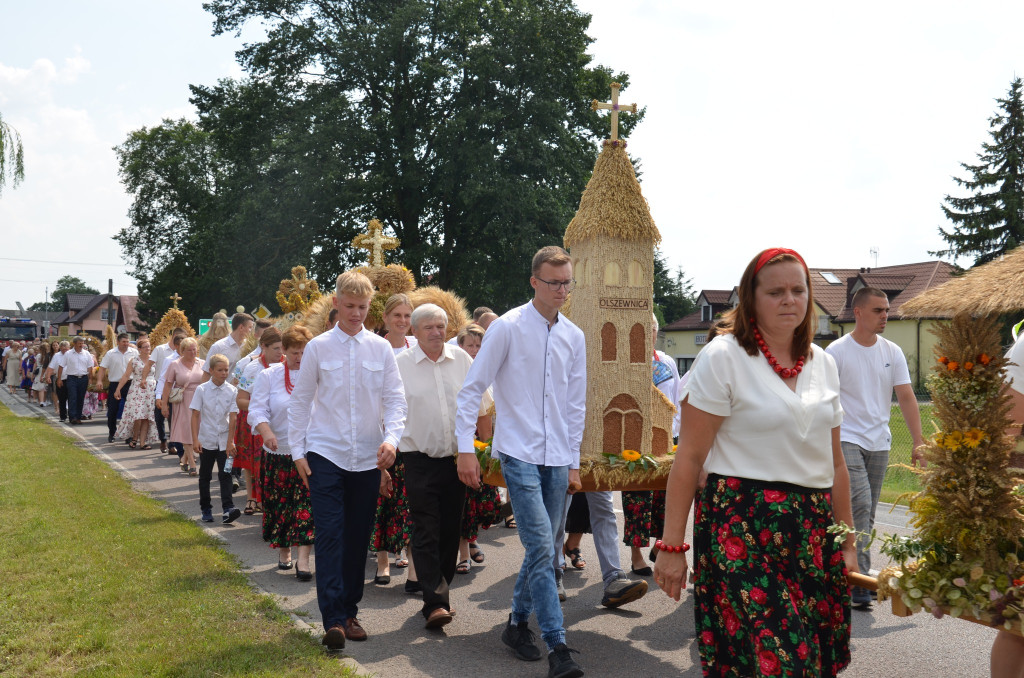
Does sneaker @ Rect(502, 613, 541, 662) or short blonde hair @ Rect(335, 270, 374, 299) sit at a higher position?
short blonde hair @ Rect(335, 270, 374, 299)

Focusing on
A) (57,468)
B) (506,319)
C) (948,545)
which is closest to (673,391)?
(506,319)

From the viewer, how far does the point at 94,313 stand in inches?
4739

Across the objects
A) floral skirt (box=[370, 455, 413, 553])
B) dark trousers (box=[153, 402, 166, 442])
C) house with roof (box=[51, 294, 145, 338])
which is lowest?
floral skirt (box=[370, 455, 413, 553])

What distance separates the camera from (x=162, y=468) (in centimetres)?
1468

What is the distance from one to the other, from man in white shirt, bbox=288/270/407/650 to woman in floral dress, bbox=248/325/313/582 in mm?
1841

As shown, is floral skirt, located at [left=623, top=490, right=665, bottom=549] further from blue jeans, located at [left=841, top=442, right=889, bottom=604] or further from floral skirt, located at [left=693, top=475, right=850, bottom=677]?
floral skirt, located at [left=693, top=475, right=850, bottom=677]

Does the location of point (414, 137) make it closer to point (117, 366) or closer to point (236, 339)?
point (117, 366)

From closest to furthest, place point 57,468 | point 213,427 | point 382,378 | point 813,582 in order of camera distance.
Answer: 1. point 813,582
2. point 382,378
3. point 213,427
4. point 57,468

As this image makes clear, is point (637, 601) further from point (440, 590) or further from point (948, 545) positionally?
point (948, 545)

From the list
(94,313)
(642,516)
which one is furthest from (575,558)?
(94,313)

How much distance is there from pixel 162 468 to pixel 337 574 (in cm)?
1011

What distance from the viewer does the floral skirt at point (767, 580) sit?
3.19m

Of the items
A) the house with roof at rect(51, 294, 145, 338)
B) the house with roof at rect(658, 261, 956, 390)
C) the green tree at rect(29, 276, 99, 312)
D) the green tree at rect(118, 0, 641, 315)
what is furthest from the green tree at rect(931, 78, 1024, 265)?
the green tree at rect(29, 276, 99, 312)

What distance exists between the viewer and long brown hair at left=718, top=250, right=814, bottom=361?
137 inches
